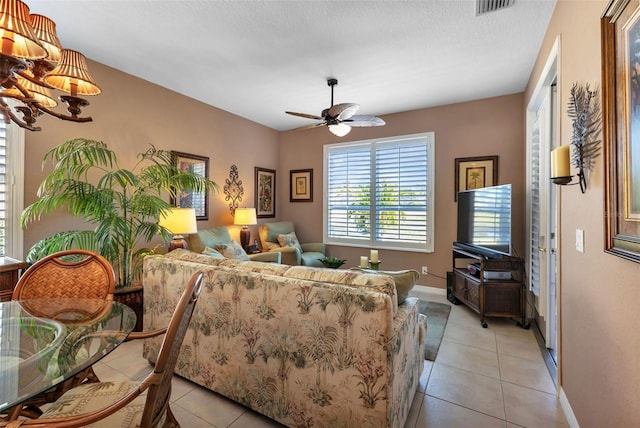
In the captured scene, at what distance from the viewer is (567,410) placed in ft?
5.54

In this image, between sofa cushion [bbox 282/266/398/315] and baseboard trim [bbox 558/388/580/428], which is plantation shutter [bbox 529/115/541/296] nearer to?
baseboard trim [bbox 558/388/580/428]

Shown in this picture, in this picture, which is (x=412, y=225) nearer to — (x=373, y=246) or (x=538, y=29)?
(x=373, y=246)

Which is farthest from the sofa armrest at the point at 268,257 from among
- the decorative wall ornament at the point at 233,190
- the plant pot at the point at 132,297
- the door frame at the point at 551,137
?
the door frame at the point at 551,137

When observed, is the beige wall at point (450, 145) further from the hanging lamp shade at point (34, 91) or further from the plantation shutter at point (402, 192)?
the hanging lamp shade at point (34, 91)

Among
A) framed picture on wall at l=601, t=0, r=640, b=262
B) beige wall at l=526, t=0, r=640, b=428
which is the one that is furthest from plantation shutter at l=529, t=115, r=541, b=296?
framed picture on wall at l=601, t=0, r=640, b=262

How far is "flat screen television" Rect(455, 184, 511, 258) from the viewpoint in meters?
2.91

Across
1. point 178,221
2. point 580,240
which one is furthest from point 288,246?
point 580,240

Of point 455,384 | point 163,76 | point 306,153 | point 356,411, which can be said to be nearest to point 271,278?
point 356,411

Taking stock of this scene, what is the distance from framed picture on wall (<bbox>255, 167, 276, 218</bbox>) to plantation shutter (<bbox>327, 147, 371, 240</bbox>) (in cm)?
112

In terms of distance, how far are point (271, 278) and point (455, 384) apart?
5.21ft

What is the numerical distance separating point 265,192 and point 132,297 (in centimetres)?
295

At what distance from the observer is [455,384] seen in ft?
6.57

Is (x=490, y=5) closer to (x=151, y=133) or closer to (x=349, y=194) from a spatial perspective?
(x=349, y=194)

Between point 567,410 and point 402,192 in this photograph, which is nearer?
point 567,410
